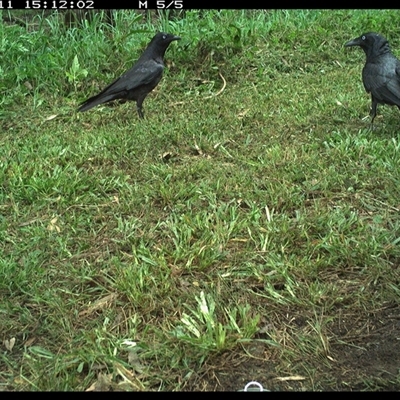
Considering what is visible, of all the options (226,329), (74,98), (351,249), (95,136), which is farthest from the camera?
→ (74,98)

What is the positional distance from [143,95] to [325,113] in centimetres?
174

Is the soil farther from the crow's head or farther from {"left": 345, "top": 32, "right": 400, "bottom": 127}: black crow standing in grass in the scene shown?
the crow's head

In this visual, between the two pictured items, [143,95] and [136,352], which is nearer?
[136,352]

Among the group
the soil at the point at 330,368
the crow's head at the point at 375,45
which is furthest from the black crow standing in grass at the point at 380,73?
the soil at the point at 330,368

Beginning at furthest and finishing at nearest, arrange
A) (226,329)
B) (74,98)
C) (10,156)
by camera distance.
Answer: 1. (74,98)
2. (10,156)
3. (226,329)

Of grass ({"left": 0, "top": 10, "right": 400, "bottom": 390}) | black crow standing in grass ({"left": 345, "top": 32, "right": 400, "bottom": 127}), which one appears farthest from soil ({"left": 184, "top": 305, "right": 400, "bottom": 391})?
black crow standing in grass ({"left": 345, "top": 32, "right": 400, "bottom": 127})

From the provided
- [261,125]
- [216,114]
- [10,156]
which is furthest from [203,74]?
[10,156]

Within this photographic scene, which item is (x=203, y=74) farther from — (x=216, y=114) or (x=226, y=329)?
(x=226, y=329)

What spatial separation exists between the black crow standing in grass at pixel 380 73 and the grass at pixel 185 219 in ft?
0.86

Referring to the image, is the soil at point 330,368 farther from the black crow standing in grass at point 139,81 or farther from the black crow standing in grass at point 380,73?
the black crow standing in grass at point 139,81

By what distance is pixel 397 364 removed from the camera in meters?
2.46

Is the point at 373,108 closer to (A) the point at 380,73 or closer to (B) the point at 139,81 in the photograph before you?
(A) the point at 380,73

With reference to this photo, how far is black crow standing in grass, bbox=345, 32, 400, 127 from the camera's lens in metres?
4.78

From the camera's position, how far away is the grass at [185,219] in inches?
102
